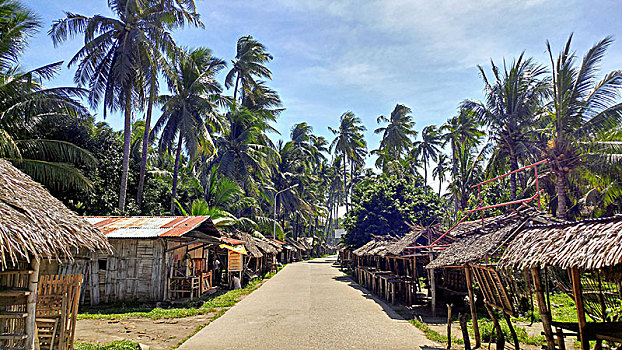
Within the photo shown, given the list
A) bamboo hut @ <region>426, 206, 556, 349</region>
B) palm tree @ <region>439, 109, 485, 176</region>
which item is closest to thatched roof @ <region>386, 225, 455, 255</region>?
bamboo hut @ <region>426, 206, 556, 349</region>

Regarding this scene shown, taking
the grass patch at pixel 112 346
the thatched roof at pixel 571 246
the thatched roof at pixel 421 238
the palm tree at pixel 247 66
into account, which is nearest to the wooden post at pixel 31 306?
the grass patch at pixel 112 346

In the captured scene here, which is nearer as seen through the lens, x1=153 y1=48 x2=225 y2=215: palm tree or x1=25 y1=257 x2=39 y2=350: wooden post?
x1=25 y1=257 x2=39 y2=350: wooden post

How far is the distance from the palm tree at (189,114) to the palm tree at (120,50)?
2.68m

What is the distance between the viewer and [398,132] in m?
43.3

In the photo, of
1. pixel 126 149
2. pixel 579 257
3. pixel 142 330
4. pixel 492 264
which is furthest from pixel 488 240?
pixel 126 149

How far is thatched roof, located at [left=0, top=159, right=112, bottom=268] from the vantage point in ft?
19.0

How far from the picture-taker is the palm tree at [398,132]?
43312 millimetres

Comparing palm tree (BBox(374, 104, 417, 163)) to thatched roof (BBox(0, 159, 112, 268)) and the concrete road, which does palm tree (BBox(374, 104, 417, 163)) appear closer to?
the concrete road

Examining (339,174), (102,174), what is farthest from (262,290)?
(339,174)

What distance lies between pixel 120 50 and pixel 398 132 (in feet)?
98.2

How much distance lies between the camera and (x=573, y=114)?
14.3 meters

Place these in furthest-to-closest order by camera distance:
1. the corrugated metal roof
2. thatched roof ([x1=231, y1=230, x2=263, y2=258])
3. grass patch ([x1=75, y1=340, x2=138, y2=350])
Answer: thatched roof ([x1=231, y1=230, x2=263, y2=258])
the corrugated metal roof
grass patch ([x1=75, y1=340, x2=138, y2=350])

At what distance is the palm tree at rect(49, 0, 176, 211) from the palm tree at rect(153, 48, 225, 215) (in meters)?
2.68

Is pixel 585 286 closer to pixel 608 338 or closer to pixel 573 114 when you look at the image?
pixel 608 338
